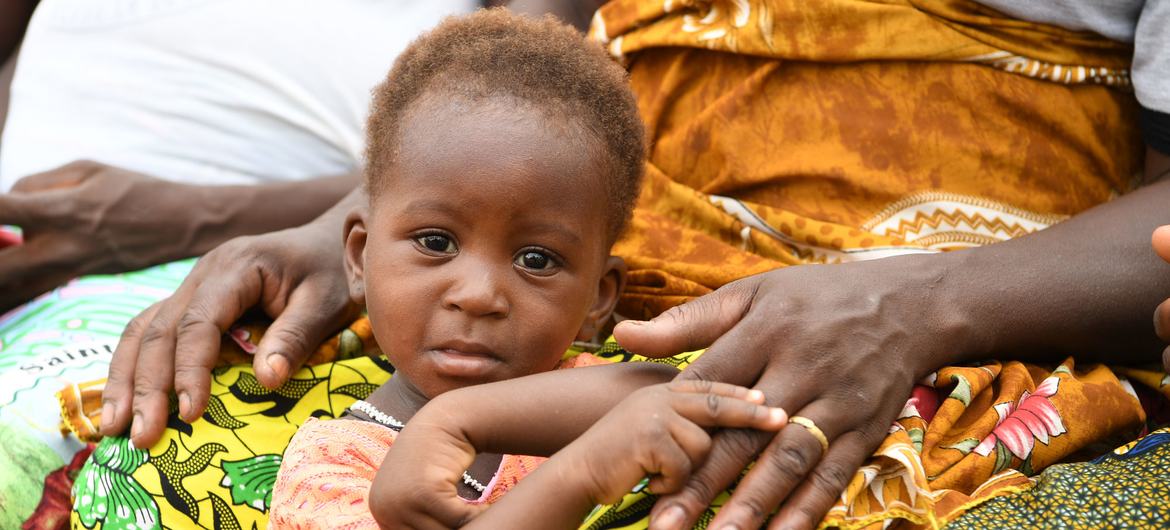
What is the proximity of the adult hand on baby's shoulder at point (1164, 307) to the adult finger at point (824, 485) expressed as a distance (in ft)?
1.47

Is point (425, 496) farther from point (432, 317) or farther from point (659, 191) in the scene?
point (659, 191)

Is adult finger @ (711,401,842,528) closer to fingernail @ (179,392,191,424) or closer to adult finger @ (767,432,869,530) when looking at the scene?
adult finger @ (767,432,869,530)

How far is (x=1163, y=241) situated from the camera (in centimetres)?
142

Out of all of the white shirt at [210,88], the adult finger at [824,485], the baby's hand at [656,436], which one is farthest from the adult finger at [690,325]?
the white shirt at [210,88]

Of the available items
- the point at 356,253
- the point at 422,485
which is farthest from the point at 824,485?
the point at 356,253

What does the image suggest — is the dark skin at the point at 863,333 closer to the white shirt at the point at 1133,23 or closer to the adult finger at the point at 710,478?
the adult finger at the point at 710,478

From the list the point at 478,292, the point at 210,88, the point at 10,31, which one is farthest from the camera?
the point at 10,31

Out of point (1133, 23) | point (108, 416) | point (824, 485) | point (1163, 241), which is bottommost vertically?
point (108, 416)

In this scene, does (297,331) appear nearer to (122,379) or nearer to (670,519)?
(122,379)

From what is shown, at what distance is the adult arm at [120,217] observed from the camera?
7.52ft

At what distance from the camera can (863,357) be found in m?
1.43

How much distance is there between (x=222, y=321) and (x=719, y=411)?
1.01 metres

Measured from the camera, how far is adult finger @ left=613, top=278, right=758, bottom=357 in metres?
1.42

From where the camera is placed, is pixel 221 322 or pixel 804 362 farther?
pixel 221 322
